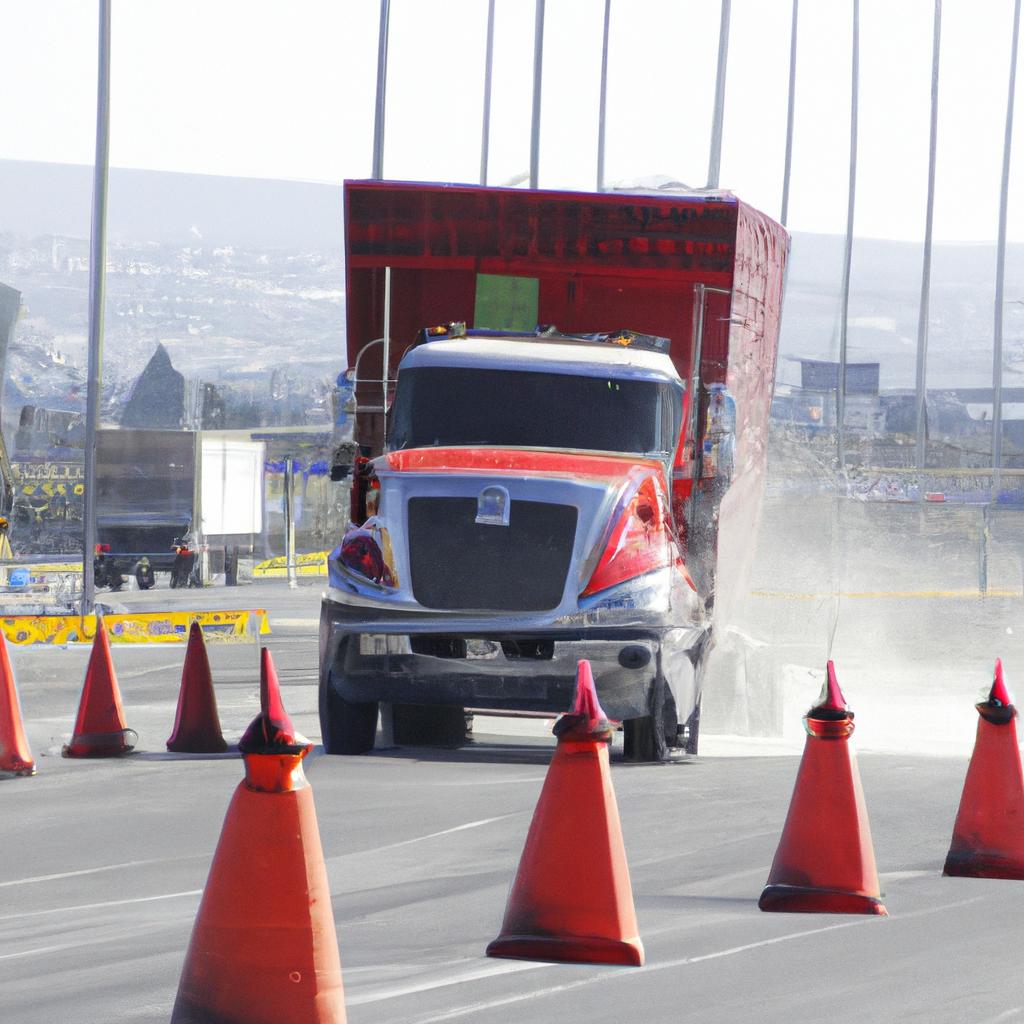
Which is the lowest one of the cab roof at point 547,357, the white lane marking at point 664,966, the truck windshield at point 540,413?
the white lane marking at point 664,966

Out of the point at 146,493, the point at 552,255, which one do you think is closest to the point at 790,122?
the point at 146,493

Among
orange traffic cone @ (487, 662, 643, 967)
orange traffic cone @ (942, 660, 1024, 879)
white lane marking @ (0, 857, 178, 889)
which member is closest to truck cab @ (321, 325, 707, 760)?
white lane marking @ (0, 857, 178, 889)

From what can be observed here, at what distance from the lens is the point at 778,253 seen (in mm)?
15547

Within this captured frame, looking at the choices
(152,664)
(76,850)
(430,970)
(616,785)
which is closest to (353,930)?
(430,970)

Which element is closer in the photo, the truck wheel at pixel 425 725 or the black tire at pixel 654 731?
the black tire at pixel 654 731

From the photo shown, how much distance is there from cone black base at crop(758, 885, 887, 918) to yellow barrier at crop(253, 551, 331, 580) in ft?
135

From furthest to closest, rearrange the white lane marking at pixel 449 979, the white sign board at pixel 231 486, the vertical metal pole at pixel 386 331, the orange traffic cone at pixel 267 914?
1. the white sign board at pixel 231 486
2. the vertical metal pole at pixel 386 331
3. the white lane marking at pixel 449 979
4. the orange traffic cone at pixel 267 914

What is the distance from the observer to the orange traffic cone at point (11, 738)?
11.5m

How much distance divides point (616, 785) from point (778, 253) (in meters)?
6.03

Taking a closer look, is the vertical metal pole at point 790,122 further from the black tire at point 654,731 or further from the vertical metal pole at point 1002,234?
the black tire at point 654,731

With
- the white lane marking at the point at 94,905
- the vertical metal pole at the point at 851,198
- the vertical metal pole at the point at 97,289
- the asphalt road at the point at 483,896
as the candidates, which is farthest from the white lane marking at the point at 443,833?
the vertical metal pole at the point at 851,198

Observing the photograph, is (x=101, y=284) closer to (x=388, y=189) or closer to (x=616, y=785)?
(x=388, y=189)

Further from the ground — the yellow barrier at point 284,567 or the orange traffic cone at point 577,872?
the orange traffic cone at point 577,872

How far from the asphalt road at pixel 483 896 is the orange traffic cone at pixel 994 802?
162 millimetres
